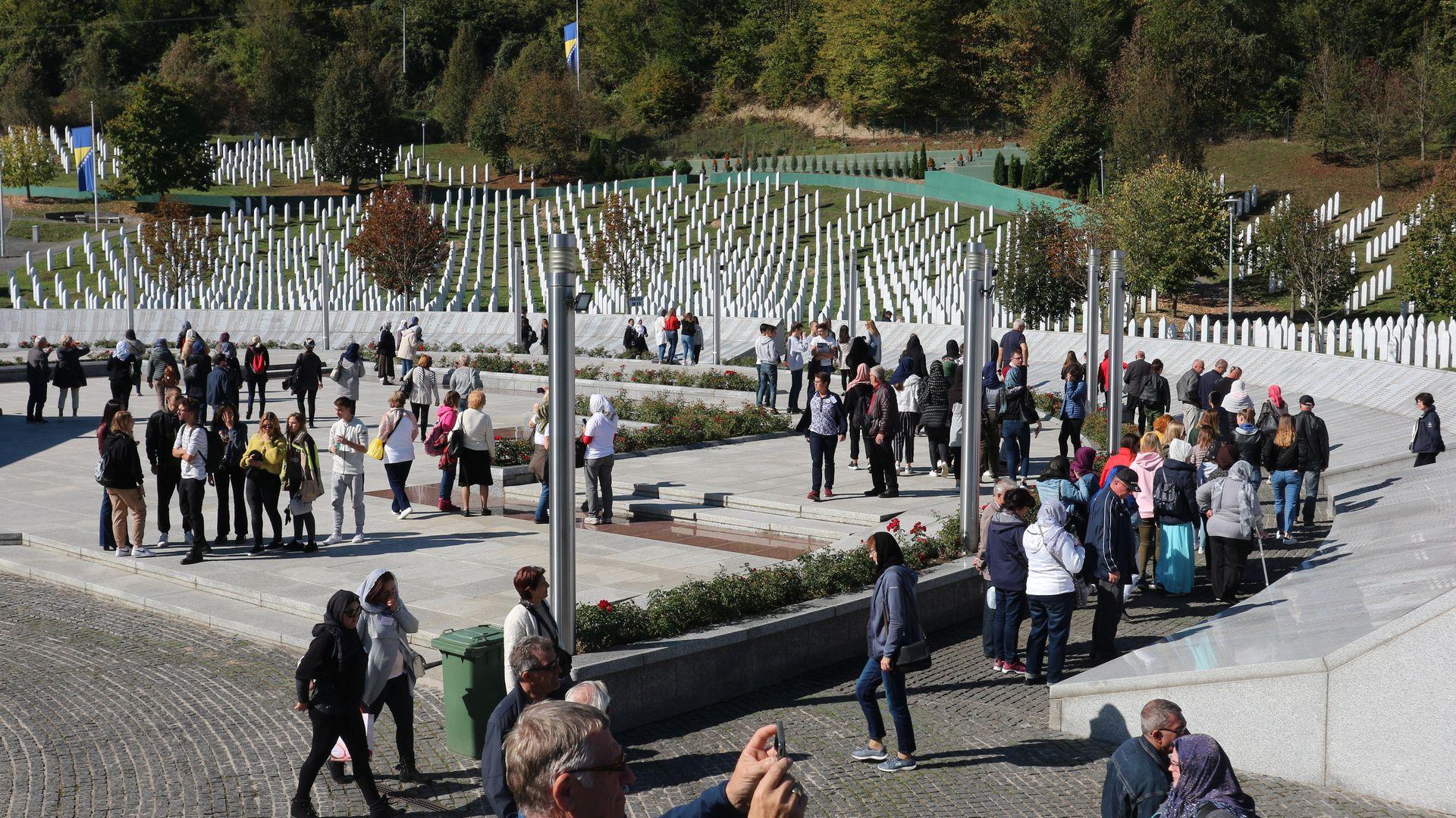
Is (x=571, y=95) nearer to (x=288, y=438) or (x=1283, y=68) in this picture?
(x=1283, y=68)

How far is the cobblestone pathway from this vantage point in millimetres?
6742

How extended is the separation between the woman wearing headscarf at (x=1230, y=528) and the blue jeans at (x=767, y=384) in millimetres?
11542

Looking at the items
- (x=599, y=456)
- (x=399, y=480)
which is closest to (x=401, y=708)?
(x=599, y=456)

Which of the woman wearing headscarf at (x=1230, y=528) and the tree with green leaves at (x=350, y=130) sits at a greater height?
the tree with green leaves at (x=350, y=130)

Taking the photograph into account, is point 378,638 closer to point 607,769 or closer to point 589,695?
point 589,695

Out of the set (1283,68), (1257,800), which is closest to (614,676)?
(1257,800)

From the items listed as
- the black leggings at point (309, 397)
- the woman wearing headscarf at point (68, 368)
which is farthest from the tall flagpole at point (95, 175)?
the black leggings at point (309, 397)

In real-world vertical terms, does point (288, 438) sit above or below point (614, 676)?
above

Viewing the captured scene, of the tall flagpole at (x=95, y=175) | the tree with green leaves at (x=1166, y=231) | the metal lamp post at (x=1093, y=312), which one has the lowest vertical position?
the metal lamp post at (x=1093, y=312)

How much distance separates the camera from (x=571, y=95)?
80.4 m

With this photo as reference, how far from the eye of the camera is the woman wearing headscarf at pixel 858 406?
1524 cm

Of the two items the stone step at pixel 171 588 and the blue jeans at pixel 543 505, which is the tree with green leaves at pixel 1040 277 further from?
the stone step at pixel 171 588

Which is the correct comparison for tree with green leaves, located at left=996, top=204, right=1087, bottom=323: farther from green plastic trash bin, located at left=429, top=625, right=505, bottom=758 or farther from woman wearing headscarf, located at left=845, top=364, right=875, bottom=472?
green plastic trash bin, located at left=429, top=625, right=505, bottom=758

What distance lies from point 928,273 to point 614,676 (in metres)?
36.4
